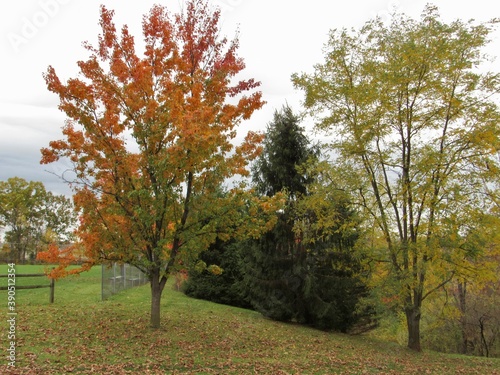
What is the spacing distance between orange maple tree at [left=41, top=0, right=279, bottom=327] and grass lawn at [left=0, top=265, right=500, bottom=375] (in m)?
1.28

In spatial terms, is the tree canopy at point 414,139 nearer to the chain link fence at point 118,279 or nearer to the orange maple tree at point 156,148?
the orange maple tree at point 156,148

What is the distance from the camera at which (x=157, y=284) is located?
983 centimetres

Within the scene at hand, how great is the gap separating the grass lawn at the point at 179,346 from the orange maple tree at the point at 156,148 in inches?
50.4

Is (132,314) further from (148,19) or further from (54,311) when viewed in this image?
(148,19)

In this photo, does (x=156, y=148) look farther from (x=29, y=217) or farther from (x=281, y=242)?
(x=29, y=217)

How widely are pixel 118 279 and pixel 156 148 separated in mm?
9539

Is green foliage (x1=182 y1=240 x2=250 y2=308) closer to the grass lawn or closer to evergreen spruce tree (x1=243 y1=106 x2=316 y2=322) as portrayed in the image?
evergreen spruce tree (x1=243 y1=106 x2=316 y2=322)

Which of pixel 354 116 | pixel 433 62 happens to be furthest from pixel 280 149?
pixel 433 62

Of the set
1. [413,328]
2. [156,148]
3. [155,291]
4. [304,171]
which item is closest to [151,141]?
[156,148]

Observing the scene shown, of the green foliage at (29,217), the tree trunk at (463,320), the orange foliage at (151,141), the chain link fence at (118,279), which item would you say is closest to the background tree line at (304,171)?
the orange foliage at (151,141)

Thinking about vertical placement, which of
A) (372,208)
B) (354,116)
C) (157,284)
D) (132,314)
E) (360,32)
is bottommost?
(132,314)

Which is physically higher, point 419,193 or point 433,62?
point 433,62

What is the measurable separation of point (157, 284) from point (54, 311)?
3528 mm

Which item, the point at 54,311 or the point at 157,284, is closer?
the point at 157,284
